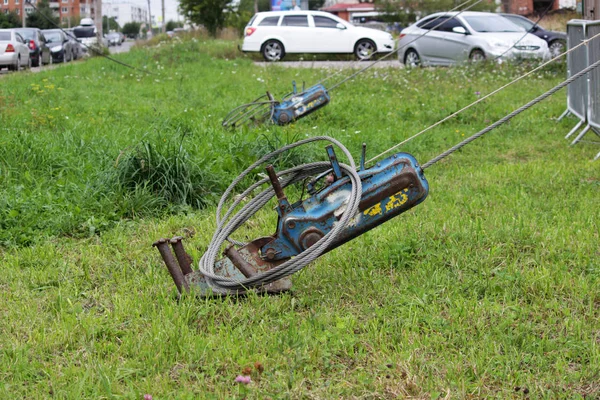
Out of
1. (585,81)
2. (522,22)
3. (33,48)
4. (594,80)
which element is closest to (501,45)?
(522,22)

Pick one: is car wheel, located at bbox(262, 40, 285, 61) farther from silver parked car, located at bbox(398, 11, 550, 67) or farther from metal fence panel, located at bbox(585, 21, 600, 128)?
metal fence panel, located at bbox(585, 21, 600, 128)

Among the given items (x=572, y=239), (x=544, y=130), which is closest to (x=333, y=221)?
(x=572, y=239)

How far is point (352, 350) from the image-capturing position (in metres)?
3.40

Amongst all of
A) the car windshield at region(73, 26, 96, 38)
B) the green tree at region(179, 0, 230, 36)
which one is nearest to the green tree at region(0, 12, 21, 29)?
the car windshield at region(73, 26, 96, 38)

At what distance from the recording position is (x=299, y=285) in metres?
4.27

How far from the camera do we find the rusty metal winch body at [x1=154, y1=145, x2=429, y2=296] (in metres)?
3.96

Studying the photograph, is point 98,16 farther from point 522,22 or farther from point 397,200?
point 397,200

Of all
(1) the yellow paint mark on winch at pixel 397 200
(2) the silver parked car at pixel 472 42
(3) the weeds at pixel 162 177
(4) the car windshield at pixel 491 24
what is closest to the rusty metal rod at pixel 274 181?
(1) the yellow paint mark on winch at pixel 397 200

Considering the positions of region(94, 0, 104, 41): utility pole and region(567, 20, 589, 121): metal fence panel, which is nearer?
region(567, 20, 589, 121): metal fence panel

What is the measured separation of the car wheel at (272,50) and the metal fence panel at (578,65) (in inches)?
523

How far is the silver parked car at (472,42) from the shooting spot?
16.9m

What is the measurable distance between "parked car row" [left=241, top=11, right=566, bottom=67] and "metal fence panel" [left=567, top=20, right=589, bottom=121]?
460 centimetres

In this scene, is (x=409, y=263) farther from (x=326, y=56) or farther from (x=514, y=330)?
(x=326, y=56)

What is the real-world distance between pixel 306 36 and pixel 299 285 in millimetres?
18828
